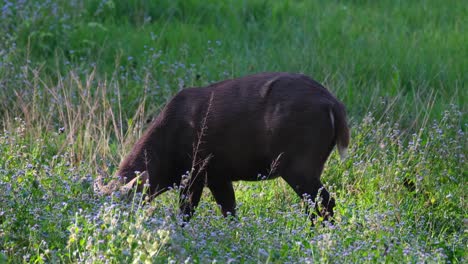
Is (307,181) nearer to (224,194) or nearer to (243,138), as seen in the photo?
(243,138)

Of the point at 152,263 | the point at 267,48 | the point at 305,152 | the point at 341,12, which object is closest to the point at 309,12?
the point at 341,12

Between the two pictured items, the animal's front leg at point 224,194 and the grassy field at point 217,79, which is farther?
the animal's front leg at point 224,194

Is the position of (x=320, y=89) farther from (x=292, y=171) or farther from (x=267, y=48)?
(x=267, y=48)

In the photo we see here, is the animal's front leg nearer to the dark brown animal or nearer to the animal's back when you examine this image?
the dark brown animal

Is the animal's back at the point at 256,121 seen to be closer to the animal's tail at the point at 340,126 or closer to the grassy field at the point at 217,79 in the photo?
the animal's tail at the point at 340,126

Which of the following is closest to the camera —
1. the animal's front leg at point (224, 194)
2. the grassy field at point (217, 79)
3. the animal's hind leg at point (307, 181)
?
the grassy field at point (217, 79)

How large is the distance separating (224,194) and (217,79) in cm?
291

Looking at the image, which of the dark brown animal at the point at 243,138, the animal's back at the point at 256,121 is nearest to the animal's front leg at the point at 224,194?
the dark brown animal at the point at 243,138

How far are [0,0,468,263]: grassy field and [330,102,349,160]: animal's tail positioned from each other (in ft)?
1.32

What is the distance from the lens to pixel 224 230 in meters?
5.36

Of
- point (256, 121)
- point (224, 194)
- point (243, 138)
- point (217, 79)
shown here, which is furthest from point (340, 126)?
point (217, 79)

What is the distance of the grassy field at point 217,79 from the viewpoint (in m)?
5.02

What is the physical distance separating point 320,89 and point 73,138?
2.55 m

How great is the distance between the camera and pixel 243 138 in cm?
649
